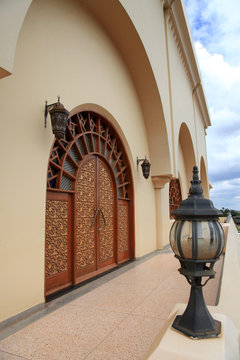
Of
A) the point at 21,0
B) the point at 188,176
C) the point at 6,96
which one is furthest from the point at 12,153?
the point at 188,176

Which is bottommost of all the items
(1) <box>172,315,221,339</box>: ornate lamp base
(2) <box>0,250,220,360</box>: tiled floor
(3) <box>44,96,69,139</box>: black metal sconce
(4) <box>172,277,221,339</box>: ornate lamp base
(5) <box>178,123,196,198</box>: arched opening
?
(2) <box>0,250,220,360</box>: tiled floor

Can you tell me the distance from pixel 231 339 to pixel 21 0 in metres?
3.01

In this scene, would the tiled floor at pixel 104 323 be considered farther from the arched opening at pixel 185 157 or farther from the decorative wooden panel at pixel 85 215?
the arched opening at pixel 185 157

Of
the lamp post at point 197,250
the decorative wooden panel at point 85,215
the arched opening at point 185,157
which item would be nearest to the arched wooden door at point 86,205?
the decorative wooden panel at point 85,215

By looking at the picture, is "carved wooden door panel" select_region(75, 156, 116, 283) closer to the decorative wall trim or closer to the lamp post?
the decorative wall trim

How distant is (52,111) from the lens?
3311 mm

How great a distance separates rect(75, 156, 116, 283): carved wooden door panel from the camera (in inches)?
170

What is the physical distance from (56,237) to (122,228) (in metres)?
2.37

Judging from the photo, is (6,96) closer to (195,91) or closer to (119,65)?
(119,65)

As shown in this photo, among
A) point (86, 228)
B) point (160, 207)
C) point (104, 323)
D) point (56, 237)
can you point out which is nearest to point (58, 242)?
point (56, 237)

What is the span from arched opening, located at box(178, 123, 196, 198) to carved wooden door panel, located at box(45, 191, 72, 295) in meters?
8.35

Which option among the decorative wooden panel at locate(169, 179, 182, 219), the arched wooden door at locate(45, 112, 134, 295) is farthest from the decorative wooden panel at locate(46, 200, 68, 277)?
the decorative wooden panel at locate(169, 179, 182, 219)

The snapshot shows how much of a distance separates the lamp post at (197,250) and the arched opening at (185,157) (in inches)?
406

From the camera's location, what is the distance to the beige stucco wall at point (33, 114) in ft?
9.29
